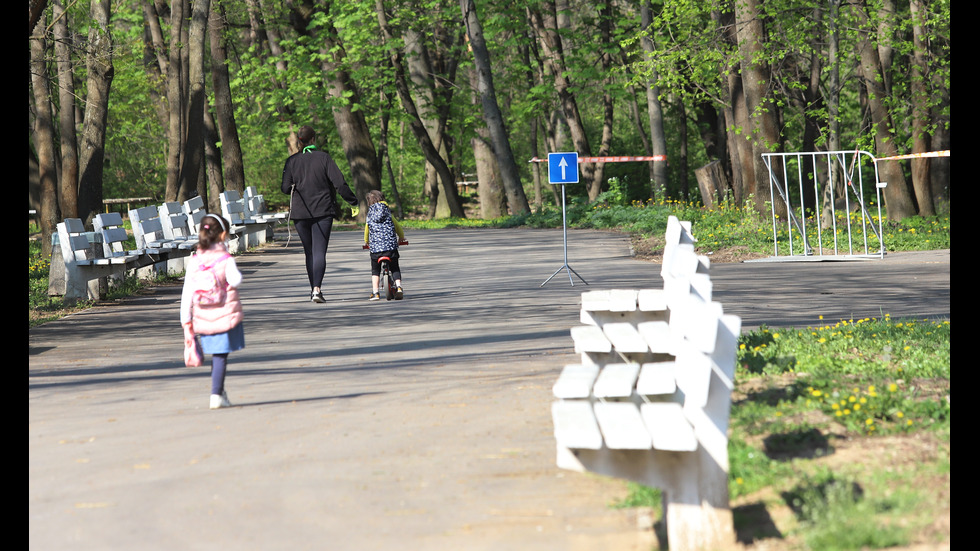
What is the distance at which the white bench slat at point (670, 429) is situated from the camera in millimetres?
3877

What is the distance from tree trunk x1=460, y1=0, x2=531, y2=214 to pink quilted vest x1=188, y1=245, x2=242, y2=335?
21784 millimetres

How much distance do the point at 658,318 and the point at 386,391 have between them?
1926 mm

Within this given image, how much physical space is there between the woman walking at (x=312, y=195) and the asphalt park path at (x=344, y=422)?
0.78 metres

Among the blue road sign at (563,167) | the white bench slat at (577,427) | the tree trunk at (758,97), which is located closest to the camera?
the white bench slat at (577,427)

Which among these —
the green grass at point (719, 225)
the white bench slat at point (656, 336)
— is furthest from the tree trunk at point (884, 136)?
the white bench slat at point (656, 336)

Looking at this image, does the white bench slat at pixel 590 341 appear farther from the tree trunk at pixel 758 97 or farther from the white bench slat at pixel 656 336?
the tree trunk at pixel 758 97

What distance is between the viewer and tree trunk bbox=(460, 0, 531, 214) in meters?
28.9

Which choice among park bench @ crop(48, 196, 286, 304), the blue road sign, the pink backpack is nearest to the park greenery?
park bench @ crop(48, 196, 286, 304)

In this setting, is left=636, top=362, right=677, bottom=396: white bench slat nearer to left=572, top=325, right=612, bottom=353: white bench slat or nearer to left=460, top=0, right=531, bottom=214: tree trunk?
left=572, top=325, right=612, bottom=353: white bench slat

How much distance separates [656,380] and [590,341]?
4.55ft

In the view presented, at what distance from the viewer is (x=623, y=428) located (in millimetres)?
3965

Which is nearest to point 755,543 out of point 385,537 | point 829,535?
point 829,535

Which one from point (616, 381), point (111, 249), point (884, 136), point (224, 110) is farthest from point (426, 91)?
point (616, 381)

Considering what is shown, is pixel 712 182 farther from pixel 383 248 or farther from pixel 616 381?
pixel 616 381
